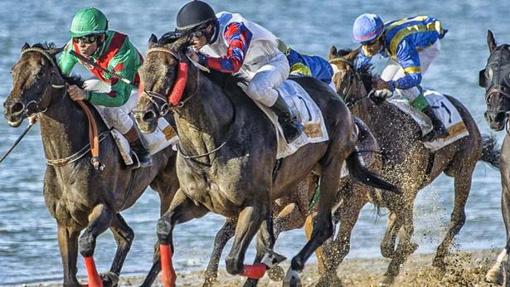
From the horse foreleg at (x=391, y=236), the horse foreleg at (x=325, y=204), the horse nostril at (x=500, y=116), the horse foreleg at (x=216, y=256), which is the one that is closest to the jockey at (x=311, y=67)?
the horse foreleg at (x=325, y=204)

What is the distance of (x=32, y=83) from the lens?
9.91m

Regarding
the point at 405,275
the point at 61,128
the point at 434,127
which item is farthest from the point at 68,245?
the point at 434,127

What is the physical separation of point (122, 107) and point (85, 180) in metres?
0.73

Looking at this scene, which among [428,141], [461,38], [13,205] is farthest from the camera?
[461,38]

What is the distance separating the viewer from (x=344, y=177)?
12250 millimetres

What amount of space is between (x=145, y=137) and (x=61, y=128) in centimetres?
101

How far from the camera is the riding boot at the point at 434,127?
13250 millimetres

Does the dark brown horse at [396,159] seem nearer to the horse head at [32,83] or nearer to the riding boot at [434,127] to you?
the riding boot at [434,127]

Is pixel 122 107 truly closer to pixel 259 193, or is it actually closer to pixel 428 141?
pixel 259 193

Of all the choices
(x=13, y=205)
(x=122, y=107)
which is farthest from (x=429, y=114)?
(x=13, y=205)

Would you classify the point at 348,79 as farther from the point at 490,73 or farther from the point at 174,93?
the point at 174,93

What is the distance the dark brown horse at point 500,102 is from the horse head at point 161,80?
1.99 meters

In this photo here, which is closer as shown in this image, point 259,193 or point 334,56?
point 259,193

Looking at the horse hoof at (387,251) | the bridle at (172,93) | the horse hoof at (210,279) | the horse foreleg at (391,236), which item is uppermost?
the bridle at (172,93)
